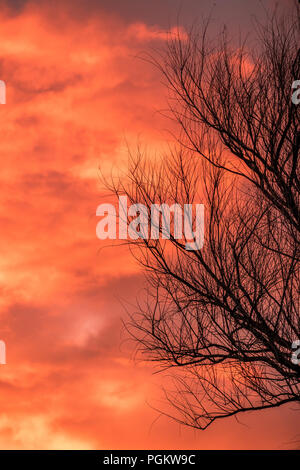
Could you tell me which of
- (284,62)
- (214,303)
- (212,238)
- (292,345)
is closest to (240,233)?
(212,238)

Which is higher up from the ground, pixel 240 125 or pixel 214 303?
pixel 240 125

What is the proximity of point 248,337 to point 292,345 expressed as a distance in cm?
39

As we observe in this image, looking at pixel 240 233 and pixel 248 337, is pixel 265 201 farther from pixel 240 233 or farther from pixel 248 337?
pixel 248 337

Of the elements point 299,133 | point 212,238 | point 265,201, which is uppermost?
point 299,133

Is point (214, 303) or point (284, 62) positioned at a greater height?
point (284, 62)
